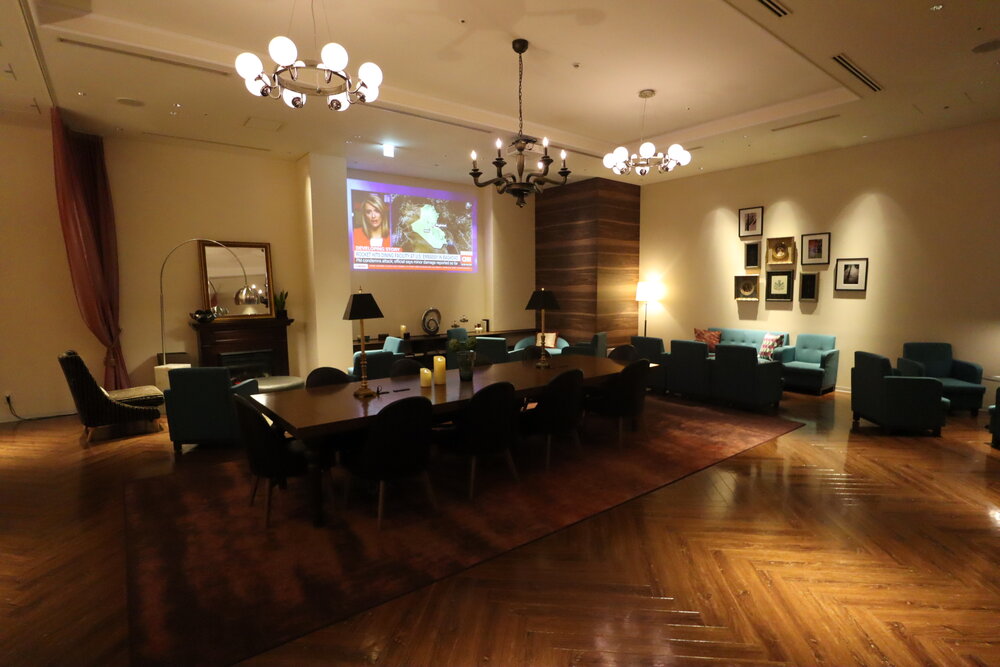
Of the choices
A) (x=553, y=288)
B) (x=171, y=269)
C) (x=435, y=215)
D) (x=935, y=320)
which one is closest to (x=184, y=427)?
(x=171, y=269)

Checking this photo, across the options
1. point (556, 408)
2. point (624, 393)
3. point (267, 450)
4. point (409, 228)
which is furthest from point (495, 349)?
point (267, 450)

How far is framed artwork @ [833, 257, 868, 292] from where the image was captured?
255 inches

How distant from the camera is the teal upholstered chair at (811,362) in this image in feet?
21.1

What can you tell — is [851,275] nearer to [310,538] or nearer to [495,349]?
[495,349]

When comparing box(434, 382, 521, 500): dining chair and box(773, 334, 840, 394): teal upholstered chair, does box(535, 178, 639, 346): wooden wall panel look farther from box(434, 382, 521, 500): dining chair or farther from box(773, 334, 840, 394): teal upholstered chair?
box(434, 382, 521, 500): dining chair

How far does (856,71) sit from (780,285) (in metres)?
3.65

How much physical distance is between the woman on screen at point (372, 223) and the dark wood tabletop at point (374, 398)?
12.9ft

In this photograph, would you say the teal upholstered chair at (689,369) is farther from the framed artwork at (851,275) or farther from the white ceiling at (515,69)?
the white ceiling at (515,69)

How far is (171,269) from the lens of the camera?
6.21m

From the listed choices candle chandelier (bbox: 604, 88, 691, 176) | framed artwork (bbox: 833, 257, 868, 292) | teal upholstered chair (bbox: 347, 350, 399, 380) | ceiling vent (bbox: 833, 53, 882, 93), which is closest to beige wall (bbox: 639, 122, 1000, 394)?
framed artwork (bbox: 833, 257, 868, 292)

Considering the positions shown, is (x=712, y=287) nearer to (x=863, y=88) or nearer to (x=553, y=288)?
(x=553, y=288)

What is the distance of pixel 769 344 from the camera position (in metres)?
7.04

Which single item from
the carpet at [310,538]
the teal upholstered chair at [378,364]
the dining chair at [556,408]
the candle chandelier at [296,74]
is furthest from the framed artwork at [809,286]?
the candle chandelier at [296,74]

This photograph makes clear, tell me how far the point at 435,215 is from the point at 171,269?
3.94m
